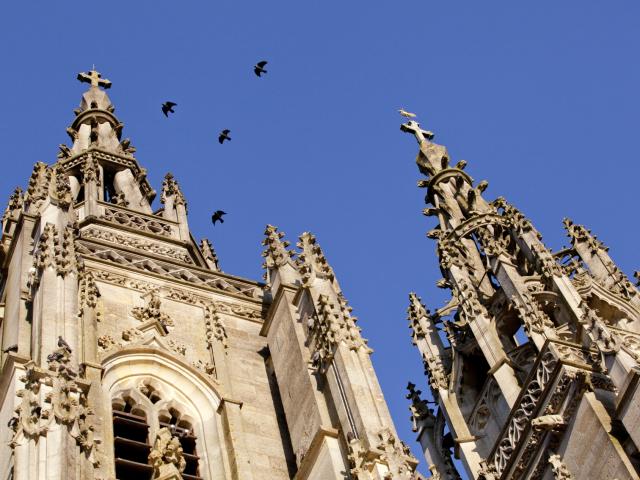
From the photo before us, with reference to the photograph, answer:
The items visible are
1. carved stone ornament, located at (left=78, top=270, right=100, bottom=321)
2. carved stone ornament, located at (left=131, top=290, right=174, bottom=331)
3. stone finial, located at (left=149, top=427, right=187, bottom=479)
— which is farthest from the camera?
carved stone ornament, located at (left=131, top=290, right=174, bottom=331)

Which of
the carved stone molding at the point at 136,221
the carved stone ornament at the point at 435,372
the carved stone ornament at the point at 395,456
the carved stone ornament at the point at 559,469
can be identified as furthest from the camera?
the carved stone molding at the point at 136,221

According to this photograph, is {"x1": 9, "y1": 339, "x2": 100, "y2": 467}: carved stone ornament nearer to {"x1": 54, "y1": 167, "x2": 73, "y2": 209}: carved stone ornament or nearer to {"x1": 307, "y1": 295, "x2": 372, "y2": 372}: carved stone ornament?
{"x1": 307, "y1": 295, "x2": 372, "y2": 372}: carved stone ornament

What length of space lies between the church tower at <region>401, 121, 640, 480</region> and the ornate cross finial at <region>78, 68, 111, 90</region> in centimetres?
1164

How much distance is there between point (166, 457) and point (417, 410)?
9980 millimetres

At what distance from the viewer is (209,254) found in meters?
34.1

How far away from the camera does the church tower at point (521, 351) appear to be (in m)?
21.8

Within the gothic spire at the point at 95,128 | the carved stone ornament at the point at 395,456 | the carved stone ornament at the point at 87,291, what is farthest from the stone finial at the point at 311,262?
the gothic spire at the point at 95,128

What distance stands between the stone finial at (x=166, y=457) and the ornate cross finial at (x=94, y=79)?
23584mm

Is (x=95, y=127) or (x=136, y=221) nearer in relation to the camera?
(x=136, y=221)

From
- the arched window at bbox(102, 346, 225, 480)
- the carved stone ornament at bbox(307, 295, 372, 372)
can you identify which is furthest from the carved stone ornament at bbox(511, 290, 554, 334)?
the arched window at bbox(102, 346, 225, 480)

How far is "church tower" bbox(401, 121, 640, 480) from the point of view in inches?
859

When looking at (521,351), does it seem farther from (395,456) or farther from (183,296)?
(395,456)

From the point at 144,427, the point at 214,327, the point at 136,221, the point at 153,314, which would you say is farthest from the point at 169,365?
the point at 136,221

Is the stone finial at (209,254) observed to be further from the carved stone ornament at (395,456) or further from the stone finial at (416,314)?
the carved stone ornament at (395,456)
